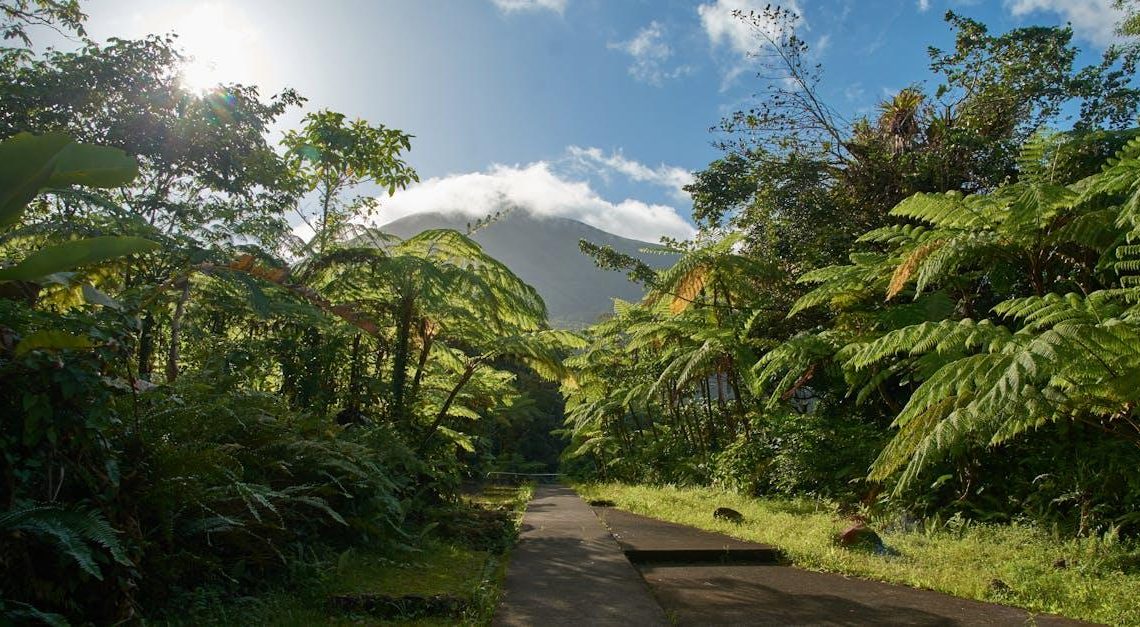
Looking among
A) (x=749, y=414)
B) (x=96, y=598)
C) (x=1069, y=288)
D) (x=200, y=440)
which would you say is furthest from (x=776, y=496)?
(x=96, y=598)

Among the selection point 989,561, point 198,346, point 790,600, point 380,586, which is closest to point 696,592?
point 790,600

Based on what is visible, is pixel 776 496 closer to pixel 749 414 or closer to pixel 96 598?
pixel 749 414

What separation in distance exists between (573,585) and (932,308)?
4874 mm

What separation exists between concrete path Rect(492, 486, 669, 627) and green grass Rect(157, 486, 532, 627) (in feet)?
0.49

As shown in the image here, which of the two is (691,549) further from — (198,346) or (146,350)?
(146,350)

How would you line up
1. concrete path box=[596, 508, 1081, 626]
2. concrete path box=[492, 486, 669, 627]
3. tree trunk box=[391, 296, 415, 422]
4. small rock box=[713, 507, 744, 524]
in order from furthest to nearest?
small rock box=[713, 507, 744, 524] < tree trunk box=[391, 296, 415, 422] < concrete path box=[596, 508, 1081, 626] < concrete path box=[492, 486, 669, 627]

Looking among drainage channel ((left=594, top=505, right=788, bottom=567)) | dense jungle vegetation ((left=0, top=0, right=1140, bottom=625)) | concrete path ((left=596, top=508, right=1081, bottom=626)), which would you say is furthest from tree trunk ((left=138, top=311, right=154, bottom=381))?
concrete path ((left=596, top=508, right=1081, bottom=626))

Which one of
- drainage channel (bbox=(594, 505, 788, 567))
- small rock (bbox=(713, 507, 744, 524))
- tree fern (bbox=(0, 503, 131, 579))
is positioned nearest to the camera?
tree fern (bbox=(0, 503, 131, 579))

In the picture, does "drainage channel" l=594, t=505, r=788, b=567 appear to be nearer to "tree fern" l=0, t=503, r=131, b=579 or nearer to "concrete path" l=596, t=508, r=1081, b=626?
"concrete path" l=596, t=508, r=1081, b=626

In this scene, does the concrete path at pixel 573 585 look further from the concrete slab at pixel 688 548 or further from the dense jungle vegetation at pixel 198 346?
the dense jungle vegetation at pixel 198 346

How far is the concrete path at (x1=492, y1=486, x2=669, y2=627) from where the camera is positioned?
11.2ft

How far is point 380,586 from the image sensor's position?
377cm

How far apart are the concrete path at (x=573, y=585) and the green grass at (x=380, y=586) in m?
0.15

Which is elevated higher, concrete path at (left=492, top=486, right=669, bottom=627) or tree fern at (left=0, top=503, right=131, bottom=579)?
tree fern at (left=0, top=503, right=131, bottom=579)
